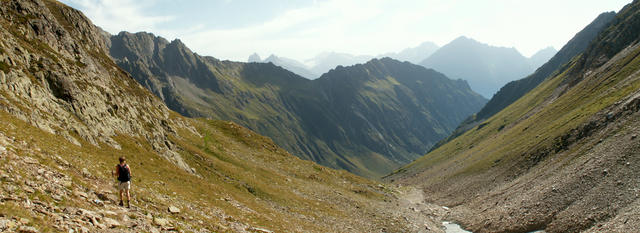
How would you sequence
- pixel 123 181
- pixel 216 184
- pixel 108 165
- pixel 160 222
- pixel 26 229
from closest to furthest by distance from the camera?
pixel 26 229 < pixel 160 222 < pixel 123 181 < pixel 108 165 < pixel 216 184

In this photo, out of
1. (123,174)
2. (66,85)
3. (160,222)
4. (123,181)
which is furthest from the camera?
(66,85)

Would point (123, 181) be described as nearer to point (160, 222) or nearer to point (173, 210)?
point (160, 222)

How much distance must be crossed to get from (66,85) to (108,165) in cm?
1782

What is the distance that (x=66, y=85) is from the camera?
43406 mm

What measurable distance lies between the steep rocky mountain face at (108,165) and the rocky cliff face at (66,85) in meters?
0.19

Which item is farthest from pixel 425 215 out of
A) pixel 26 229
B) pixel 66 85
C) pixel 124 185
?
pixel 26 229

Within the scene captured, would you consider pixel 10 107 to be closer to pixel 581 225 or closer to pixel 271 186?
pixel 271 186

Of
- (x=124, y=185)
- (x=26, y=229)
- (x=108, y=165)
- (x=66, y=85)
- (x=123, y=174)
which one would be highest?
(x=66, y=85)

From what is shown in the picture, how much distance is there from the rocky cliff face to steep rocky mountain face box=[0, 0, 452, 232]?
0.19m

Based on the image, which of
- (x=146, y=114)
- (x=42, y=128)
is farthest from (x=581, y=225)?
(x=146, y=114)

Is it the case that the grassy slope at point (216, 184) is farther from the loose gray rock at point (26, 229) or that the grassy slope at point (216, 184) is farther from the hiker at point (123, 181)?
the hiker at point (123, 181)

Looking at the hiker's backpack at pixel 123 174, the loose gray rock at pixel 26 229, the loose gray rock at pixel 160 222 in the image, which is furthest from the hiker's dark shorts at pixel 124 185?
the loose gray rock at pixel 26 229

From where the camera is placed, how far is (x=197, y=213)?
29.7 metres

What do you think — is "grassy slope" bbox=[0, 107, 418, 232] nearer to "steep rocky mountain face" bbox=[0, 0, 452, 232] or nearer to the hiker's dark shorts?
"steep rocky mountain face" bbox=[0, 0, 452, 232]
